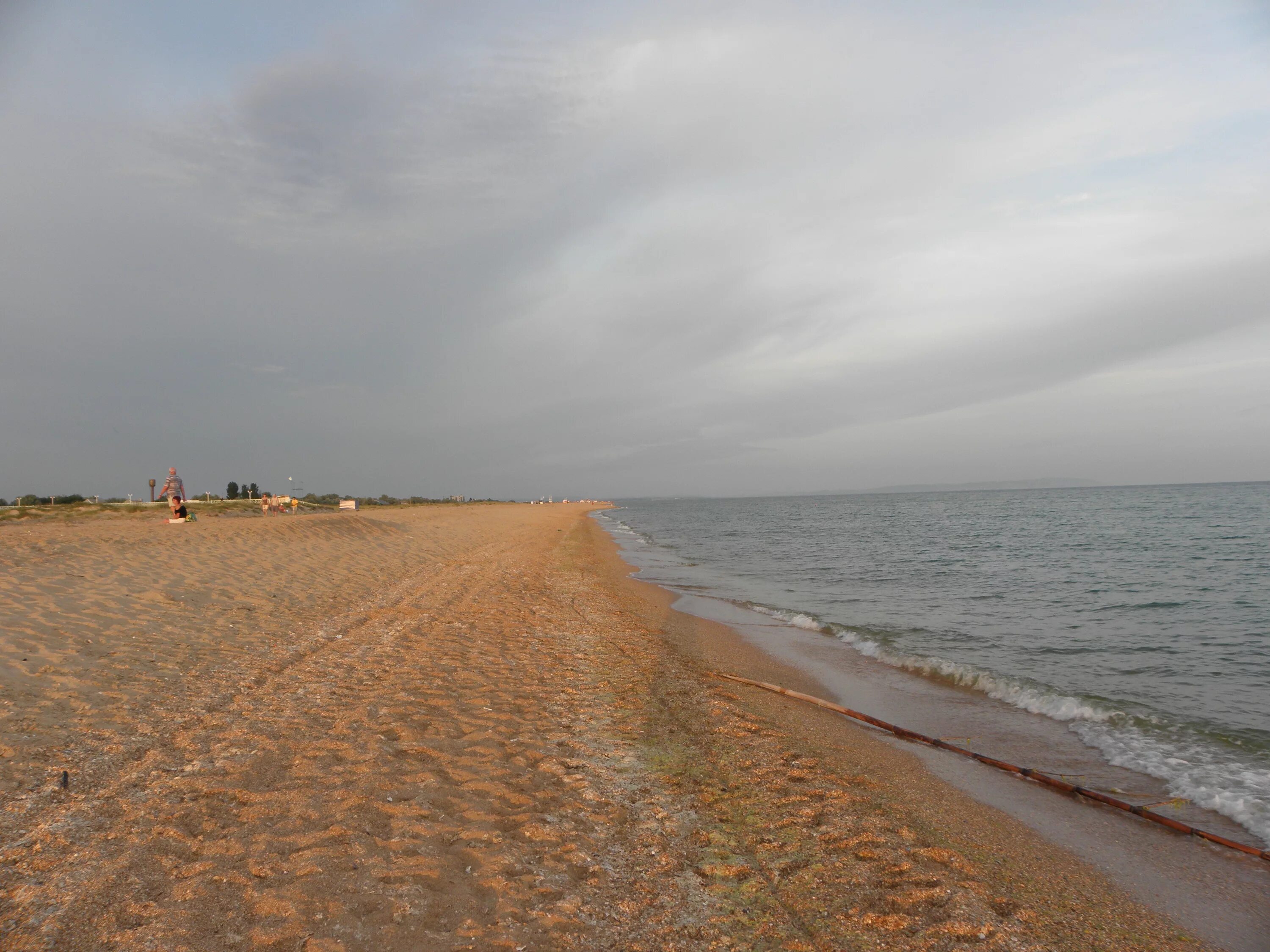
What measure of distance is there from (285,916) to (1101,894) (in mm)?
5350

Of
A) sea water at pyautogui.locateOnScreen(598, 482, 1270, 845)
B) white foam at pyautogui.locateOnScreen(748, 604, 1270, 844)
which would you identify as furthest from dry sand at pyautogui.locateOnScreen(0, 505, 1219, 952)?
sea water at pyautogui.locateOnScreen(598, 482, 1270, 845)

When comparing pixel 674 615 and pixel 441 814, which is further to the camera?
pixel 674 615

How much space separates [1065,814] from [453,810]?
5447 millimetres

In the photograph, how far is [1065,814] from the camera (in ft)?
17.8

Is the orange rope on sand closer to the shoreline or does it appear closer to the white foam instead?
the shoreline

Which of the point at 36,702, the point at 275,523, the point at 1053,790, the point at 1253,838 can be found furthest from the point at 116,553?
the point at 1253,838

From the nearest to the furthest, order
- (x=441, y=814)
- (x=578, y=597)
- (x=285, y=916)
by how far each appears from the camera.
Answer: (x=285, y=916) < (x=441, y=814) < (x=578, y=597)

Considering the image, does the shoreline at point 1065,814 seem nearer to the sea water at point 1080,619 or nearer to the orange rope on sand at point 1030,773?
the orange rope on sand at point 1030,773

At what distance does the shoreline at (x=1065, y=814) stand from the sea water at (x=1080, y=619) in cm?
60

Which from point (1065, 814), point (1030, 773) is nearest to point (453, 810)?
point (1065, 814)

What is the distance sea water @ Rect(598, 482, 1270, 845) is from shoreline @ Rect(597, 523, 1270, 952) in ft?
1.96

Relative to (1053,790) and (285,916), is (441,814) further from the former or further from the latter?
(1053,790)

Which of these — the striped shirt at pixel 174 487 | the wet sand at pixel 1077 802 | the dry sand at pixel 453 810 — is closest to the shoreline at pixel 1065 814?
the wet sand at pixel 1077 802

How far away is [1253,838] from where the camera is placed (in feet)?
16.7
